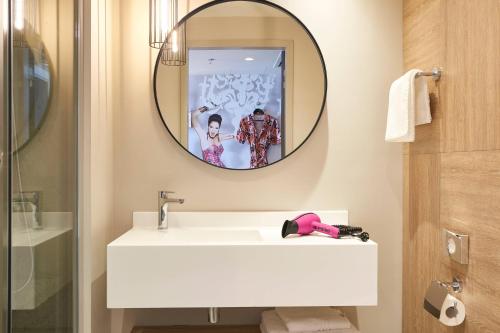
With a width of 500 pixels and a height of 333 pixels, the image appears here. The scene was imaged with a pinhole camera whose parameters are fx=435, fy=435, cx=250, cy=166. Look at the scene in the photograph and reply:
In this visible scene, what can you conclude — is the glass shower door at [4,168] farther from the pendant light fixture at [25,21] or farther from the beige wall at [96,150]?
the beige wall at [96,150]

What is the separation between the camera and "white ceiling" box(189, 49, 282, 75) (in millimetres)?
2059

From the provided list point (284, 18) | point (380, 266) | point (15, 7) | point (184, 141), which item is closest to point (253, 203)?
point (184, 141)

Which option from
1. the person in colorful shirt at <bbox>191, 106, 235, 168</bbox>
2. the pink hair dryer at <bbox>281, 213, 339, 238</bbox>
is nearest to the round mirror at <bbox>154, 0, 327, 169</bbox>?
the person in colorful shirt at <bbox>191, 106, 235, 168</bbox>

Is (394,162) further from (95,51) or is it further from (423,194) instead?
(95,51)

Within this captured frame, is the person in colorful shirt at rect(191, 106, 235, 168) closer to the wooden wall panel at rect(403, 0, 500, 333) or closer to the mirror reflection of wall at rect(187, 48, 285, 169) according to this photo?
the mirror reflection of wall at rect(187, 48, 285, 169)

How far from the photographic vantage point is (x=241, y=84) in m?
2.07

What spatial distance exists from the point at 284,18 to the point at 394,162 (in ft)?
2.89

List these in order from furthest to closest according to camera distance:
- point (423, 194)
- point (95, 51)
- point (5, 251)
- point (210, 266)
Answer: point (423, 194) → point (95, 51) → point (210, 266) → point (5, 251)

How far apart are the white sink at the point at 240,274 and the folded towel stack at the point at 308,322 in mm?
184

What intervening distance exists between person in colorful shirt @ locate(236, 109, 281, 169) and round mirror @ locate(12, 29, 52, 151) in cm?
91

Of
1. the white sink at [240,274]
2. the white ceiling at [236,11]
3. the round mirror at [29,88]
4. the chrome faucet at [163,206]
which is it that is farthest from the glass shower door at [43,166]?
the white ceiling at [236,11]

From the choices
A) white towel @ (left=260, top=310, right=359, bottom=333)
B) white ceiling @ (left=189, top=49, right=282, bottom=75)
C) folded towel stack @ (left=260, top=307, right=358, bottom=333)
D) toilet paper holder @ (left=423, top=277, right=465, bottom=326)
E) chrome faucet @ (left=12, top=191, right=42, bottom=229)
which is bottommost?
white towel @ (left=260, top=310, right=359, bottom=333)

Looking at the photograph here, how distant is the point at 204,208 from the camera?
6.89 ft

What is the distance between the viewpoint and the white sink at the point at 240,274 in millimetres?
1602
